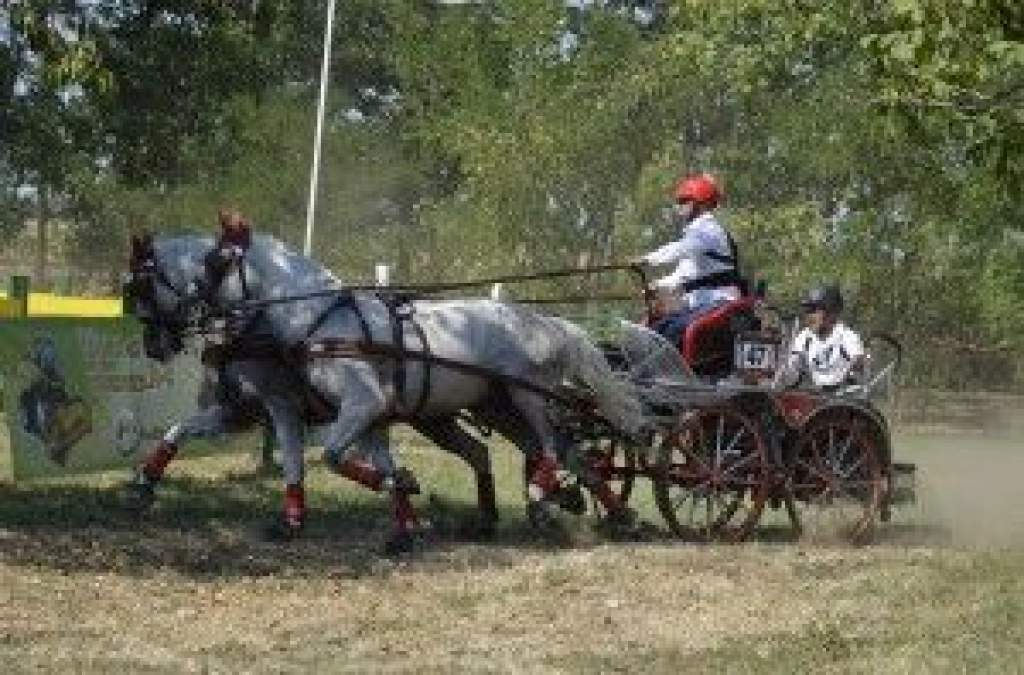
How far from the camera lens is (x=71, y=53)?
39.2 ft

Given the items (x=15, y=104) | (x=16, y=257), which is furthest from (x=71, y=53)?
(x=16, y=257)

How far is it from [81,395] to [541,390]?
14.3ft

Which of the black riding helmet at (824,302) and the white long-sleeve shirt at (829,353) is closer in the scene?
the white long-sleeve shirt at (829,353)

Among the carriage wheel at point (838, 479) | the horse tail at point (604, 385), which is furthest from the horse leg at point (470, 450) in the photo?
the carriage wheel at point (838, 479)

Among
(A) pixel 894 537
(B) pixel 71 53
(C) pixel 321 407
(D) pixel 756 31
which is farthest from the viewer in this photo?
(D) pixel 756 31

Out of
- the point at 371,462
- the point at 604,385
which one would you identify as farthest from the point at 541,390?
the point at 371,462

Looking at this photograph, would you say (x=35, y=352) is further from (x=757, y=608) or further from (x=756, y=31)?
(x=756, y=31)

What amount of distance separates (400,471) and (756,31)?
1828 cm

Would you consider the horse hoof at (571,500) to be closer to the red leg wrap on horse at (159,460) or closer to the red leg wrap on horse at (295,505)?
the red leg wrap on horse at (295,505)

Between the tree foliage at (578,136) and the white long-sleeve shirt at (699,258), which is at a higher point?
the tree foliage at (578,136)

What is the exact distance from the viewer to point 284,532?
12.6m

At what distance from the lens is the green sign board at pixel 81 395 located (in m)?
14.7

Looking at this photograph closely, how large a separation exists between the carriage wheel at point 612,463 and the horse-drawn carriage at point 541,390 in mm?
21

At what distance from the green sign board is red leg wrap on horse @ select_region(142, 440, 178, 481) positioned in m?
1.90
